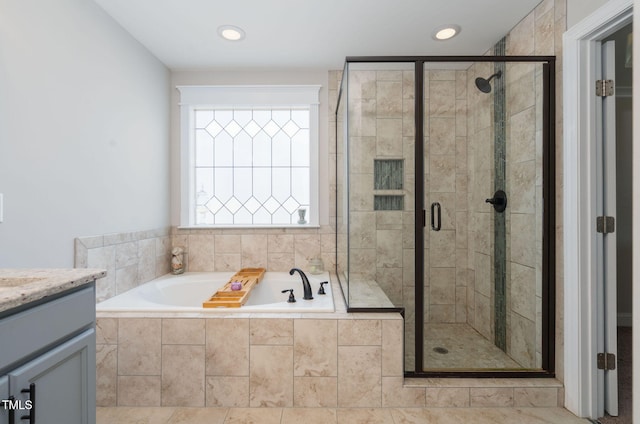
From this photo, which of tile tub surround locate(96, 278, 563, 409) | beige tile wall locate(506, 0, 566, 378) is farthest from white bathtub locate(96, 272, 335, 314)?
beige tile wall locate(506, 0, 566, 378)

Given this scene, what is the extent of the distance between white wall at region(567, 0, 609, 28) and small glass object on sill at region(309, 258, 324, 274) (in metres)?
2.26

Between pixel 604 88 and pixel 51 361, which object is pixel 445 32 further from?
pixel 51 361

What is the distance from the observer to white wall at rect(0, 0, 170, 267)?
4.77 feet

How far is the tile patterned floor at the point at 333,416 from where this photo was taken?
1.65m

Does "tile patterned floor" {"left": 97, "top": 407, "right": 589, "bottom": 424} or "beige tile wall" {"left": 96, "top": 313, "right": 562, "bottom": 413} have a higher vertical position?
"beige tile wall" {"left": 96, "top": 313, "right": 562, "bottom": 413}

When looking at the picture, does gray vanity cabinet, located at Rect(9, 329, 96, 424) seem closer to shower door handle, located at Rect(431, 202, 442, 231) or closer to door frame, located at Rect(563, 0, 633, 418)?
shower door handle, located at Rect(431, 202, 442, 231)

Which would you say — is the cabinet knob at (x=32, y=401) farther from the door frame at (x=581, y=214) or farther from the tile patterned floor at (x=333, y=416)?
the door frame at (x=581, y=214)

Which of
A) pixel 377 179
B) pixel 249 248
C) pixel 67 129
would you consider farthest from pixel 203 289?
pixel 377 179

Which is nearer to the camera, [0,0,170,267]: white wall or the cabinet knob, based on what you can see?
the cabinet knob

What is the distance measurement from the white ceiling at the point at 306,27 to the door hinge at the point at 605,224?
1334mm

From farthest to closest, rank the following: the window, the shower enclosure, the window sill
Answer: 1. the window
2. the window sill
3. the shower enclosure

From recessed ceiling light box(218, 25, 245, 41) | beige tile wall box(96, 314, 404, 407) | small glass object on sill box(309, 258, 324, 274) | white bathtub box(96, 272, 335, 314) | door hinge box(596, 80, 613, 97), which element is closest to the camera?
door hinge box(596, 80, 613, 97)

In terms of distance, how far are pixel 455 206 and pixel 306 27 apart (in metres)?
1.56

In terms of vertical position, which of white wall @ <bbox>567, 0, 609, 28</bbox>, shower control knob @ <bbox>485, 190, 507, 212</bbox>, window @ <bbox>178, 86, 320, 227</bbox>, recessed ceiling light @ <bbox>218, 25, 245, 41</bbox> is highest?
recessed ceiling light @ <bbox>218, 25, 245, 41</bbox>
